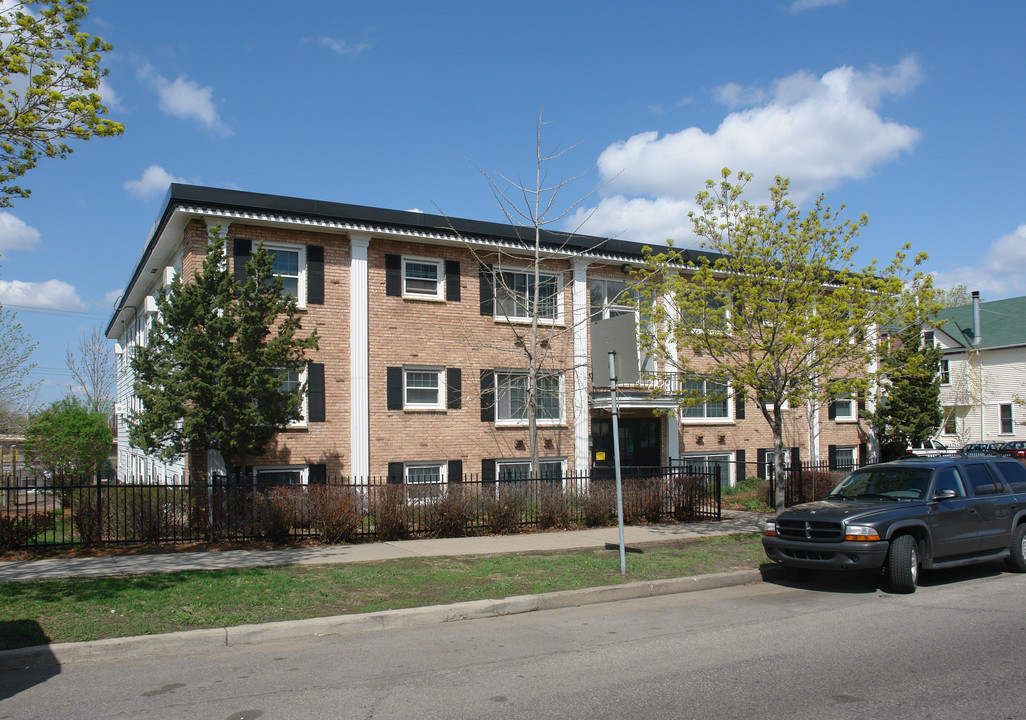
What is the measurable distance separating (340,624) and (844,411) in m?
23.6

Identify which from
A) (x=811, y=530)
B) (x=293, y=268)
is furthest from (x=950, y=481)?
(x=293, y=268)

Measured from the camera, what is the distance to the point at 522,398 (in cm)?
2050

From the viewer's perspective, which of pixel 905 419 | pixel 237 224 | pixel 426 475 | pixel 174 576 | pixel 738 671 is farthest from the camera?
pixel 905 419

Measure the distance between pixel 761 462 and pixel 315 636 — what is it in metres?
19.0

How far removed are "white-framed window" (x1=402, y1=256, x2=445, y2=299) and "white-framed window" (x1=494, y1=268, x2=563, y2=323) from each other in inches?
59.2

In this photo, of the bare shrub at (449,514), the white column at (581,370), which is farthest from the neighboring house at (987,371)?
the bare shrub at (449,514)

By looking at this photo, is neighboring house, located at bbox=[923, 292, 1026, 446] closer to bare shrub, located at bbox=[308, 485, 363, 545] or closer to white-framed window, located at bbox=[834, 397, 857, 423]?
white-framed window, located at bbox=[834, 397, 857, 423]

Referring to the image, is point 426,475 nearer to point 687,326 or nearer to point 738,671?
point 687,326

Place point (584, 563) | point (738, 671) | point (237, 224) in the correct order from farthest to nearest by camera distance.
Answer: point (237, 224), point (584, 563), point (738, 671)

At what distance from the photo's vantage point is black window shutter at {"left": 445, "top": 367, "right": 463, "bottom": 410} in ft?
63.3

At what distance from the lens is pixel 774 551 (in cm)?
1000

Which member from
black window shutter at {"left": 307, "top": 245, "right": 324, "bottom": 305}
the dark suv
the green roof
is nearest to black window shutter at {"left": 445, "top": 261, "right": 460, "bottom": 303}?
black window shutter at {"left": 307, "top": 245, "right": 324, "bottom": 305}

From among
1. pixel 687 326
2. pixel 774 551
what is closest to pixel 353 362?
pixel 687 326

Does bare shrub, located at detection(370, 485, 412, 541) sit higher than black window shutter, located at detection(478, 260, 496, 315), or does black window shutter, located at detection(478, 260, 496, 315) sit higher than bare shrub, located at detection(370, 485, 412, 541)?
black window shutter, located at detection(478, 260, 496, 315)
